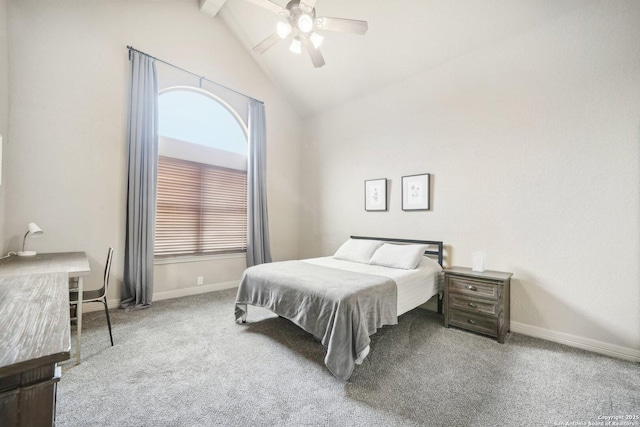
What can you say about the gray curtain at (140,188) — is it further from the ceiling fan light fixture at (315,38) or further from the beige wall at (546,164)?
the beige wall at (546,164)

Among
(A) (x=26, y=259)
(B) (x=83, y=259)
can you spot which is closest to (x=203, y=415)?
(B) (x=83, y=259)

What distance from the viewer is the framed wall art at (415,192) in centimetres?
361

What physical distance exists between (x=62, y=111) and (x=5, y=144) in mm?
626

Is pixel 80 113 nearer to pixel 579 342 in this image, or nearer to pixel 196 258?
pixel 196 258

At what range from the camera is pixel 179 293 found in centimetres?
389

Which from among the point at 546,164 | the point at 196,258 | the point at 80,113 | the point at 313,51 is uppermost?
the point at 313,51

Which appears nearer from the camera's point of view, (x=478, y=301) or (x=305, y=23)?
(x=305, y=23)

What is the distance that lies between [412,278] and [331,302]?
3.69ft

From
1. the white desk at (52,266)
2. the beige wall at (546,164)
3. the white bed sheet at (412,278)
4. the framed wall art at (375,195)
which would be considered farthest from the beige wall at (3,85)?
the beige wall at (546,164)

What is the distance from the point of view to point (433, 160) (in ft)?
11.8

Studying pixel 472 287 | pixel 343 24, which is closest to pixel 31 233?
pixel 343 24

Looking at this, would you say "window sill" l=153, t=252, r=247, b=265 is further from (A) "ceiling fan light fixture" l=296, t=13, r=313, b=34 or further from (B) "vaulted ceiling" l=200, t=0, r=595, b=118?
(A) "ceiling fan light fixture" l=296, t=13, r=313, b=34

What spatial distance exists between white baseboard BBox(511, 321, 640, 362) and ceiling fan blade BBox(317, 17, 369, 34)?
11.2 ft

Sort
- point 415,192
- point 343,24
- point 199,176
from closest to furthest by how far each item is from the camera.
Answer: point 343,24 → point 415,192 → point 199,176
